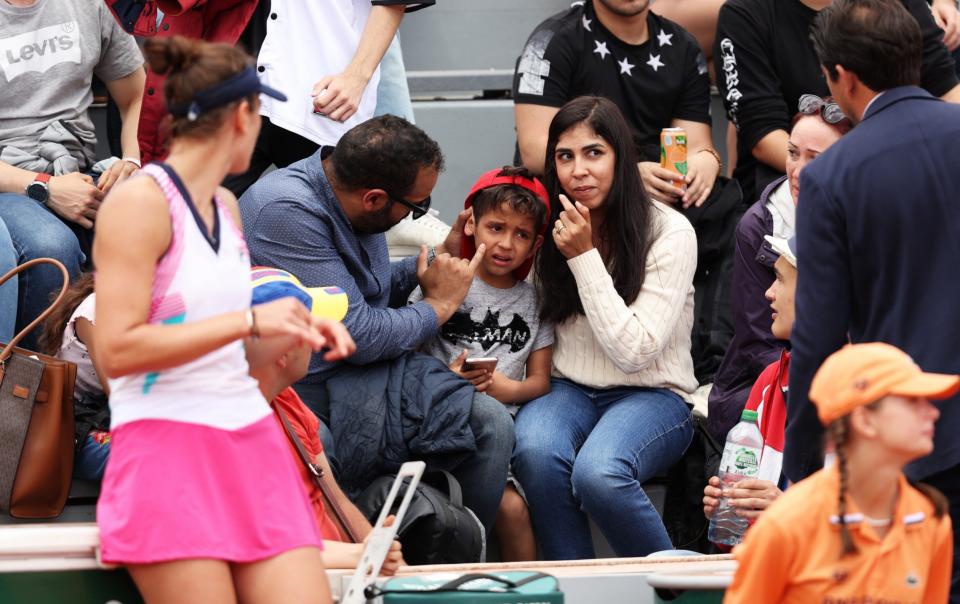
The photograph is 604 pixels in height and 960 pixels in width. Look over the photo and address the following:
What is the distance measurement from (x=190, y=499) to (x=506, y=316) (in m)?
2.09

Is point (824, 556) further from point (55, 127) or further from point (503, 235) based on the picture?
point (55, 127)

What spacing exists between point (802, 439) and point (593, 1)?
2583mm

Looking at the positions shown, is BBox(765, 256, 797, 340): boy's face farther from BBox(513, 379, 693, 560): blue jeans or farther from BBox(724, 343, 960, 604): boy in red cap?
BBox(724, 343, 960, 604): boy in red cap

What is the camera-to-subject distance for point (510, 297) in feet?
14.5

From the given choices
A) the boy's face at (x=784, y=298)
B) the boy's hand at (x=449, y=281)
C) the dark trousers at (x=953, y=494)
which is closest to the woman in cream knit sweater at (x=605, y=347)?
the boy's hand at (x=449, y=281)

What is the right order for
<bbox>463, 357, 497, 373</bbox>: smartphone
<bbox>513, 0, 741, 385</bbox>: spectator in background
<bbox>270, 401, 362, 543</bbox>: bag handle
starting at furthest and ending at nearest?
<bbox>513, 0, 741, 385</bbox>: spectator in background < <bbox>463, 357, 497, 373</bbox>: smartphone < <bbox>270, 401, 362, 543</bbox>: bag handle

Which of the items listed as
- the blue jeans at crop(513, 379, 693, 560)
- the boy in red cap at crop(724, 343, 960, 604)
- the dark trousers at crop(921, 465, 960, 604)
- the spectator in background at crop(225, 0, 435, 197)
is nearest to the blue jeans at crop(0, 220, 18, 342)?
the spectator in background at crop(225, 0, 435, 197)

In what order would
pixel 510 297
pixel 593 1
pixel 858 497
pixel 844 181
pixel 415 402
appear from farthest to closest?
pixel 593 1, pixel 510 297, pixel 415 402, pixel 844 181, pixel 858 497

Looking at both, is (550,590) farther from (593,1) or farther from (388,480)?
(593,1)

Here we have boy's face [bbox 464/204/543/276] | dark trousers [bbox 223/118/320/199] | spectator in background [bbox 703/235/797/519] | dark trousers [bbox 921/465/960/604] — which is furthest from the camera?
dark trousers [bbox 223/118/320/199]

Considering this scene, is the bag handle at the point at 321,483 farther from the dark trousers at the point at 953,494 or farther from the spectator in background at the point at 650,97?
the spectator in background at the point at 650,97

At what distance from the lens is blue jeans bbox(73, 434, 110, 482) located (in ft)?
12.7

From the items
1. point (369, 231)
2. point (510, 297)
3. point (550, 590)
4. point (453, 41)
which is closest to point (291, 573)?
point (550, 590)

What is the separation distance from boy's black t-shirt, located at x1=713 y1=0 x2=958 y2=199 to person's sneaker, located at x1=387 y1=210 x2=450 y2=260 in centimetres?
121
